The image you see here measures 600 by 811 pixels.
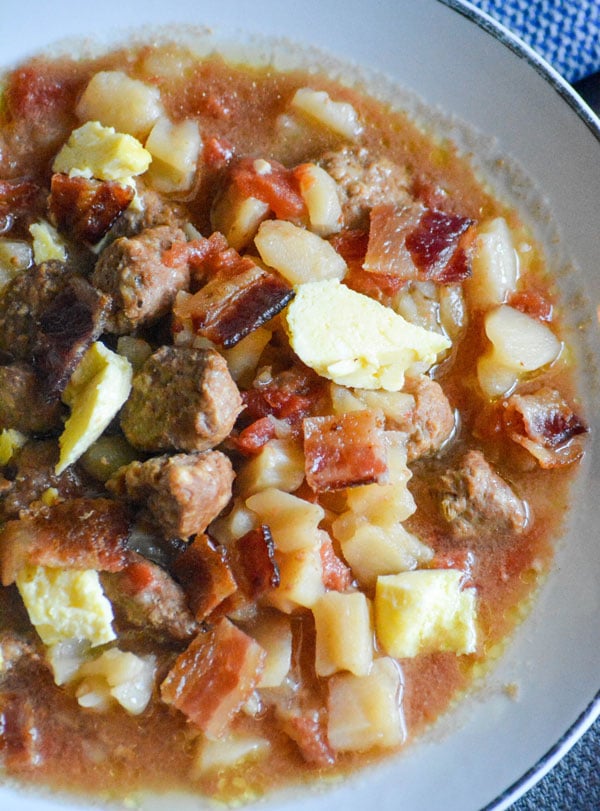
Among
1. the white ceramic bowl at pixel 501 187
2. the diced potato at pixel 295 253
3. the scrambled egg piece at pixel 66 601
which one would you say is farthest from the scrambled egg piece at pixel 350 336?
the scrambled egg piece at pixel 66 601

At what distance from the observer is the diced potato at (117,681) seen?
344 cm

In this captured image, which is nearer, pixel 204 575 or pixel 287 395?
pixel 204 575

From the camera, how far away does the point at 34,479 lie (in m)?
3.54

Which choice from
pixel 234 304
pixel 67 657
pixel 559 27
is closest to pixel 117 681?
pixel 67 657

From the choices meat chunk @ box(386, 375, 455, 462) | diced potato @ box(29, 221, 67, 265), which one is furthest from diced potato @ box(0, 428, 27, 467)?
meat chunk @ box(386, 375, 455, 462)

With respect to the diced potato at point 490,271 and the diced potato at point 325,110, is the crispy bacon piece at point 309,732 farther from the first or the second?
the diced potato at point 325,110

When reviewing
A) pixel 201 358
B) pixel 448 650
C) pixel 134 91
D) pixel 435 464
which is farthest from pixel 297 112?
pixel 448 650

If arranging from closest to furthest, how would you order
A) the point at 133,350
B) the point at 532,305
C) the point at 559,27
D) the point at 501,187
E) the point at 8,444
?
the point at 8,444 < the point at 133,350 < the point at 532,305 < the point at 501,187 < the point at 559,27

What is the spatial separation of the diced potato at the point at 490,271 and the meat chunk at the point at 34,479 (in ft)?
6.15

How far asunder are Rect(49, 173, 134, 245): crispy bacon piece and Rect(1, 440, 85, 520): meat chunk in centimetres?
92

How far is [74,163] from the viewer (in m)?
3.88

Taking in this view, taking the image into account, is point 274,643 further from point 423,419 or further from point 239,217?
point 239,217

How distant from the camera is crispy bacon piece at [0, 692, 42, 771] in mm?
3508

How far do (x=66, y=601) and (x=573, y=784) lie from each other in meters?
2.27
